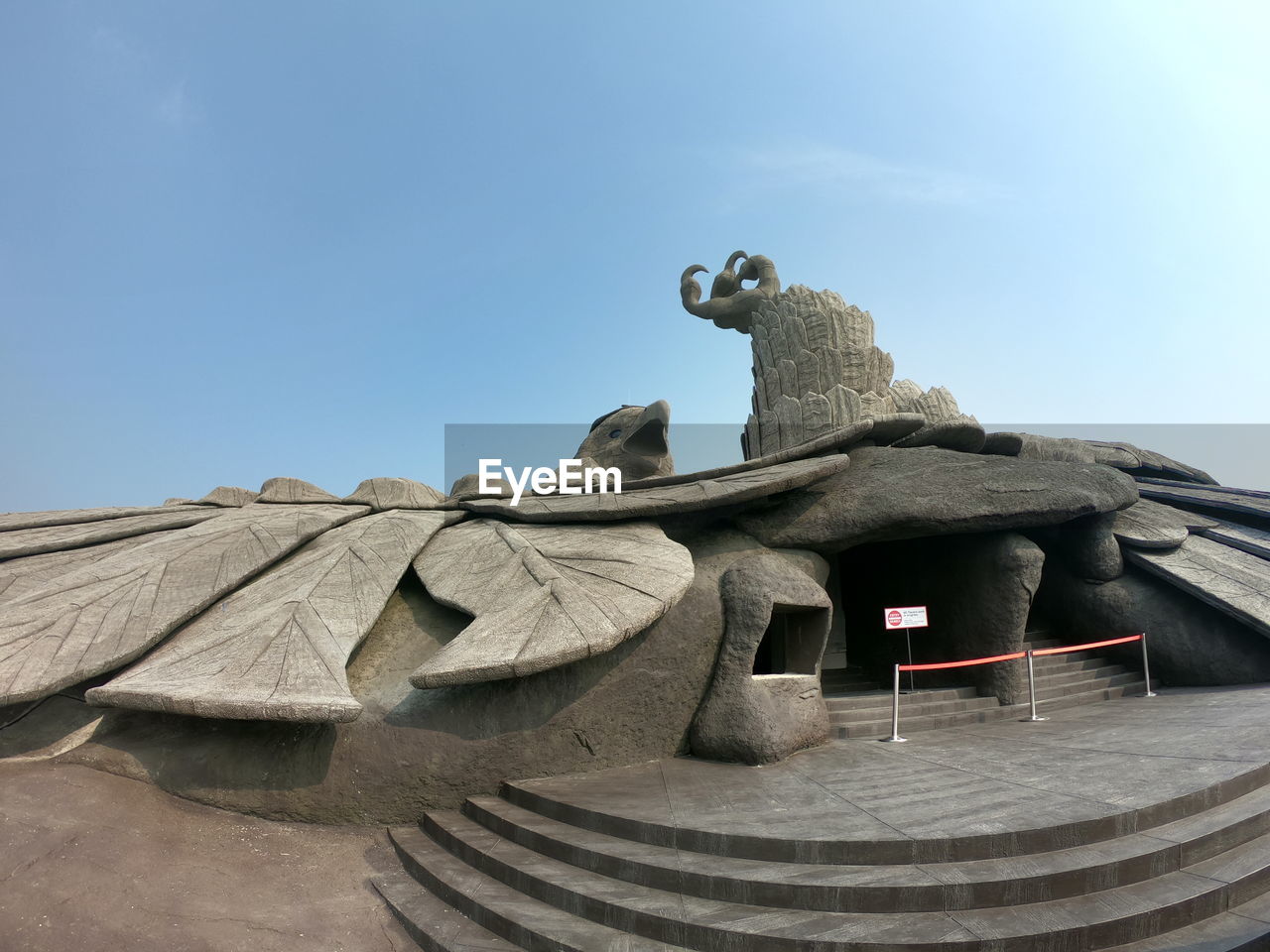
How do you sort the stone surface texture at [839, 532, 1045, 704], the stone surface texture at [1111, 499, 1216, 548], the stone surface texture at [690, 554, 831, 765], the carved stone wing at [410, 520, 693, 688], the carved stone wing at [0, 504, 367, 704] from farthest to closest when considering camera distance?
the stone surface texture at [1111, 499, 1216, 548] → the stone surface texture at [839, 532, 1045, 704] → the stone surface texture at [690, 554, 831, 765] → the carved stone wing at [0, 504, 367, 704] → the carved stone wing at [410, 520, 693, 688]

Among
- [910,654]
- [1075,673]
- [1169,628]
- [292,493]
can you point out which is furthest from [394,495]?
[1169,628]

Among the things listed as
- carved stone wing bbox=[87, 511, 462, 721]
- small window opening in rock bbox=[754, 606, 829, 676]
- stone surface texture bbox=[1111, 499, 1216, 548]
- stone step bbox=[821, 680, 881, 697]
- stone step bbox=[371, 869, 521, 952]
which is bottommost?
stone step bbox=[821, 680, 881, 697]

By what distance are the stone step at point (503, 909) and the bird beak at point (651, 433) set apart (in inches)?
200

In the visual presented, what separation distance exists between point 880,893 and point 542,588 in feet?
9.74

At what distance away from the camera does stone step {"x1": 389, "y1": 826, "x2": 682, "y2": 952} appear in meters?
3.39

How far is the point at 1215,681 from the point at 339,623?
357 inches

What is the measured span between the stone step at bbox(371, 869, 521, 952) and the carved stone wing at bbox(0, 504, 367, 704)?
2516mm

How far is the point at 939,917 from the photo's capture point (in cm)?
326

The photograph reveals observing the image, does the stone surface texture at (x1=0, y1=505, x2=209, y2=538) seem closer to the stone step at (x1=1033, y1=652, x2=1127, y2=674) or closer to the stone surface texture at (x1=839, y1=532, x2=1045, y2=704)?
the stone surface texture at (x1=839, y1=532, x2=1045, y2=704)

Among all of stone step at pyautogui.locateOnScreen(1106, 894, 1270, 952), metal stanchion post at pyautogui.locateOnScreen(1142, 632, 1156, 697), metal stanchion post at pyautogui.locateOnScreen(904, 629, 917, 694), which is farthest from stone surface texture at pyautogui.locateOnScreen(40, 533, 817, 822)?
metal stanchion post at pyautogui.locateOnScreen(1142, 632, 1156, 697)

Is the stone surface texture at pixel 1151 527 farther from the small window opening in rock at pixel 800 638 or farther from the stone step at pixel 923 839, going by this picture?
the stone step at pixel 923 839

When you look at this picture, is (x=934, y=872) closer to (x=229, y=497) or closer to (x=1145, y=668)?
(x=1145, y=668)

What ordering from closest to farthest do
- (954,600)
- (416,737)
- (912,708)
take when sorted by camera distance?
(416,737)
(912,708)
(954,600)

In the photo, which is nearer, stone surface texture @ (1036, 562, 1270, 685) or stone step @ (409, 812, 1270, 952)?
stone step @ (409, 812, 1270, 952)
